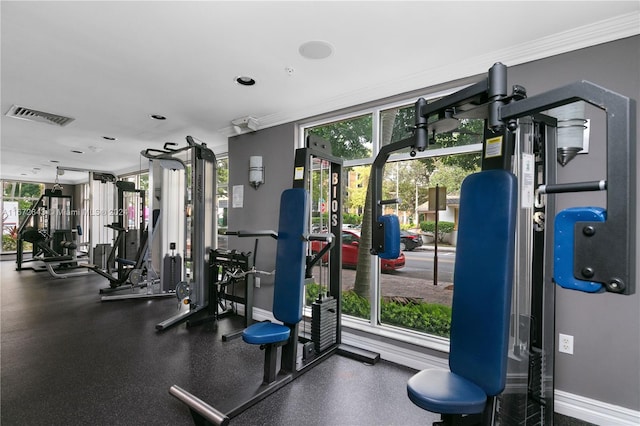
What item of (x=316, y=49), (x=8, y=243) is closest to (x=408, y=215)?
(x=316, y=49)

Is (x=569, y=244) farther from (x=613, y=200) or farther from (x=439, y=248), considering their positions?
(x=439, y=248)

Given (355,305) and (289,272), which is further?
(355,305)

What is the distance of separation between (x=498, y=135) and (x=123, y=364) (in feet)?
10.7

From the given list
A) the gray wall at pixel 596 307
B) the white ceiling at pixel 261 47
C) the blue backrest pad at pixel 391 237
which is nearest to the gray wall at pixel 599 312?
the gray wall at pixel 596 307

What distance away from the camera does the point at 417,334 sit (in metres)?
2.84

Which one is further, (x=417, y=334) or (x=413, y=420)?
(x=417, y=334)

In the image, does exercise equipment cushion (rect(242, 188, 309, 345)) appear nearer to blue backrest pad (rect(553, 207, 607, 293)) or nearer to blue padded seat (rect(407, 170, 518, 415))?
blue padded seat (rect(407, 170, 518, 415))

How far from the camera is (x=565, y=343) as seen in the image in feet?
6.88

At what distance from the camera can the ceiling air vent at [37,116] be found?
3.71 meters

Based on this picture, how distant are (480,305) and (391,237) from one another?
2.05 ft

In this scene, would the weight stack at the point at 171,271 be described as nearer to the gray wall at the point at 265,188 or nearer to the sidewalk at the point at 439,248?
the gray wall at the point at 265,188

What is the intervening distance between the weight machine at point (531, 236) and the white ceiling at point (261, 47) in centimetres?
93

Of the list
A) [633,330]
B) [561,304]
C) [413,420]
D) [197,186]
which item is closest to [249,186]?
[197,186]

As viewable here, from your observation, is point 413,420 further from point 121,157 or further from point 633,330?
point 121,157
